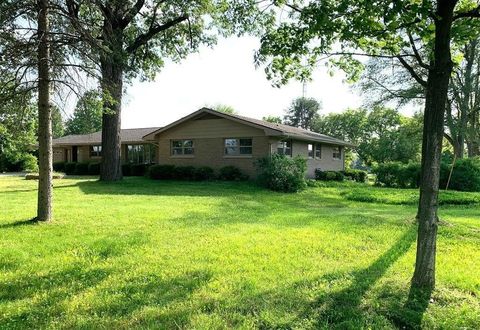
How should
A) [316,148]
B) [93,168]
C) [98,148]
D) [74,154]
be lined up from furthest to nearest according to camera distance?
[74,154]
[98,148]
[93,168]
[316,148]

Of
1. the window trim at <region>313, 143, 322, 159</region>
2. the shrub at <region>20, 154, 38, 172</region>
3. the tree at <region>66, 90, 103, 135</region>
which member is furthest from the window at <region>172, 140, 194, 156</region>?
the shrub at <region>20, 154, 38, 172</region>

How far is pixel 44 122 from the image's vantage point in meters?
8.02

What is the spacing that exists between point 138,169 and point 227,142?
8.42m

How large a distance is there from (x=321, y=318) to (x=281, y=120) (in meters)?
71.7

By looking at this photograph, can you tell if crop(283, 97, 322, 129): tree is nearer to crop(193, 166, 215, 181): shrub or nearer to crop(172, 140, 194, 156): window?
crop(172, 140, 194, 156): window

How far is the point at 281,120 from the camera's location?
243 feet

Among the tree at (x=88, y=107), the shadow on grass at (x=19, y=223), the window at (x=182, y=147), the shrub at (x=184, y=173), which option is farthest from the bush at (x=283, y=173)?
the shadow on grass at (x=19, y=223)

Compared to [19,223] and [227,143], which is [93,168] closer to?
[227,143]

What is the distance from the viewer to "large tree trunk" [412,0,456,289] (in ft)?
13.1

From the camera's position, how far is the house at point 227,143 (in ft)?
70.4

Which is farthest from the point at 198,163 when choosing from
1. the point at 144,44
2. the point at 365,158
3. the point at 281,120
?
the point at 281,120

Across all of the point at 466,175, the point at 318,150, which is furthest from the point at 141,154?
the point at 466,175

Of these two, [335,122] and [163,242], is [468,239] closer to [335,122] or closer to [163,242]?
[163,242]

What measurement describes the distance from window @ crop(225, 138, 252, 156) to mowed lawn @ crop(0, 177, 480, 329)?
13186mm
